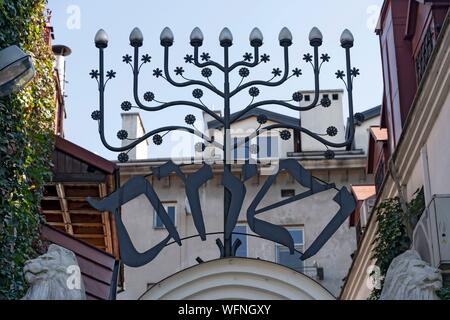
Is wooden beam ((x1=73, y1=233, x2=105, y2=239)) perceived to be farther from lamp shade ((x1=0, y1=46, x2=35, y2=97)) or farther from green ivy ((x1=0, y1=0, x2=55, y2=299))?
lamp shade ((x1=0, y1=46, x2=35, y2=97))

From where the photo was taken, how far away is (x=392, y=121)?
16.9 meters

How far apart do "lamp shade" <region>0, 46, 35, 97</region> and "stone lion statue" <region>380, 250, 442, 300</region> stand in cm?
347

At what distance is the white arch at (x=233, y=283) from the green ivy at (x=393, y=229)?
324cm

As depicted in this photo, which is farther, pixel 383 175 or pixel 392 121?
pixel 383 175

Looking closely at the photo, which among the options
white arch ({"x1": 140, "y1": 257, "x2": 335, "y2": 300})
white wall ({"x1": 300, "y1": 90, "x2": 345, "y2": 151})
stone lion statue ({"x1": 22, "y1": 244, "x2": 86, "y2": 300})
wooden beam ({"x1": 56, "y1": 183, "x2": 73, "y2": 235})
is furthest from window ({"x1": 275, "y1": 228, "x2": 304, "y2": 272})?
stone lion statue ({"x1": 22, "y1": 244, "x2": 86, "y2": 300})

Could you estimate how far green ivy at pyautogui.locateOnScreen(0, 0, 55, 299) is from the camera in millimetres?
13219

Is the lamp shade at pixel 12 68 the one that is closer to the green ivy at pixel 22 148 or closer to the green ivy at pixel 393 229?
the green ivy at pixel 22 148

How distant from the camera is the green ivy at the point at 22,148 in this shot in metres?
13.2

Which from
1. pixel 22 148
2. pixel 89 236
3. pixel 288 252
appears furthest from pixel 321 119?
pixel 22 148

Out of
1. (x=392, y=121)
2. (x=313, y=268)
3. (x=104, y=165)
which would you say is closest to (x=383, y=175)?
(x=392, y=121)

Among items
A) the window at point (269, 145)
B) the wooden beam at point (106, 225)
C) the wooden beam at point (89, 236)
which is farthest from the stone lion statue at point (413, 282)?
the window at point (269, 145)

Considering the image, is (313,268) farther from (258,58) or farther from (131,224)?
(258,58)

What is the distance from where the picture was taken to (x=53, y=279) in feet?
33.1
